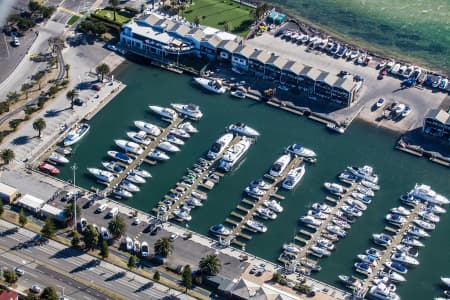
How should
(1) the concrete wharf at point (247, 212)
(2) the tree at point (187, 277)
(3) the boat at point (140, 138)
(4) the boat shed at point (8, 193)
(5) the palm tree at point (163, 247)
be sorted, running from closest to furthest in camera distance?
(2) the tree at point (187, 277), (5) the palm tree at point (163, 247), (1) the concrete wharf at point (247, 212), (4) the boat shed at point (8, 193), (3) the boat at point (140, 138)

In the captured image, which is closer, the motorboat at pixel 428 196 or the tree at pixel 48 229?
the tree at pixel 48 229

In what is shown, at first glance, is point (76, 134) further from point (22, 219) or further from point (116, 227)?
point (116, 227)

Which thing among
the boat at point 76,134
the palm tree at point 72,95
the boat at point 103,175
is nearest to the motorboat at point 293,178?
the boat at point 103,175

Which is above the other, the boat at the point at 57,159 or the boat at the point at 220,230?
the boat at the point at 57,159

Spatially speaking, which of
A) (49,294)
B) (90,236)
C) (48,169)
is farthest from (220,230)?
(48,169)

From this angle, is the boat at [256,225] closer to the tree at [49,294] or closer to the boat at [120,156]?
the boat at [120,156]

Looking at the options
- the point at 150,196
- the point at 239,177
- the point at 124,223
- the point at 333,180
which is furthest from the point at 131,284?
the point at 333,180

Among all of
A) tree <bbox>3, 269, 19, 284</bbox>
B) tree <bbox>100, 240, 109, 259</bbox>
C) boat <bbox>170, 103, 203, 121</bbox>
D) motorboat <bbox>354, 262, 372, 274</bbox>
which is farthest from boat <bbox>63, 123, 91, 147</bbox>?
motorboat <bbox>354, 262, 372, 274</bbox>

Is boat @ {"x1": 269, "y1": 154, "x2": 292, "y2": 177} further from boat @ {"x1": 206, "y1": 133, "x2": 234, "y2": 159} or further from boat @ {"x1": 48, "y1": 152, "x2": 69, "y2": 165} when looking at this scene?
boat @ {"x1": 48, "y1": 152, "x2": 69, "y2": 165}
